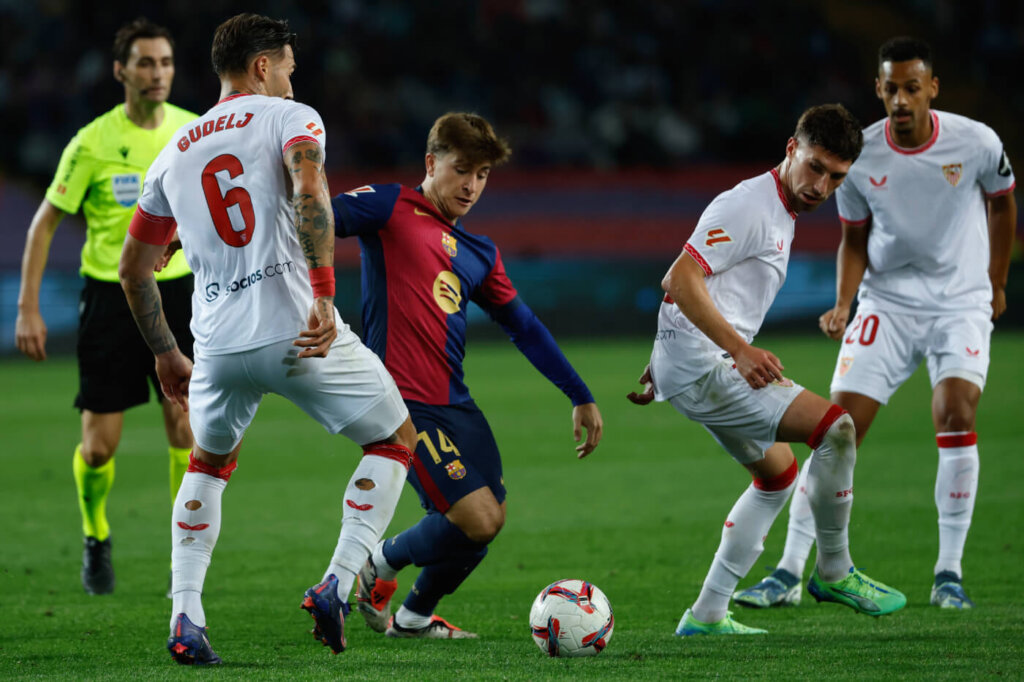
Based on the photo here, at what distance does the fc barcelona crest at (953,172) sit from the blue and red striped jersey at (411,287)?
2.47m

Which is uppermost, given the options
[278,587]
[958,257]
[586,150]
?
[586,150]

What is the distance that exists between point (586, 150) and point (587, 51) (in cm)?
197

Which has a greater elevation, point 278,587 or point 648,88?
point 648,88

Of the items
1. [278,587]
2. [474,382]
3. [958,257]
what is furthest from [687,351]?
[474,382]

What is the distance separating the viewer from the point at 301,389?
3898 millimetres

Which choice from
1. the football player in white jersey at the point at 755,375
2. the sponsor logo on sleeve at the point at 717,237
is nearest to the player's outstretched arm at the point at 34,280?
the football player in white jersey at the point at 755,375

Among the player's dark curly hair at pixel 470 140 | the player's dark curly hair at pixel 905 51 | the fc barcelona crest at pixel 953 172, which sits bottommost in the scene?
the player's dark curly hair at pixel 470 140

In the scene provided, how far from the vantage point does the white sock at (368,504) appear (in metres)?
3.91

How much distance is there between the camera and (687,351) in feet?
15.4

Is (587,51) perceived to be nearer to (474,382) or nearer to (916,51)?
(474,382)

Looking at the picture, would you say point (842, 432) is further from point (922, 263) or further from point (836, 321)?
point (922, 263)

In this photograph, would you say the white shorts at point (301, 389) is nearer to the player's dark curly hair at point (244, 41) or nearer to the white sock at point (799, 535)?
the player's dark curly hair at point (244, 41)

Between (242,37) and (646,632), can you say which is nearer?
(242,37)

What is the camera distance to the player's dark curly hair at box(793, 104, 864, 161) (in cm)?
447
